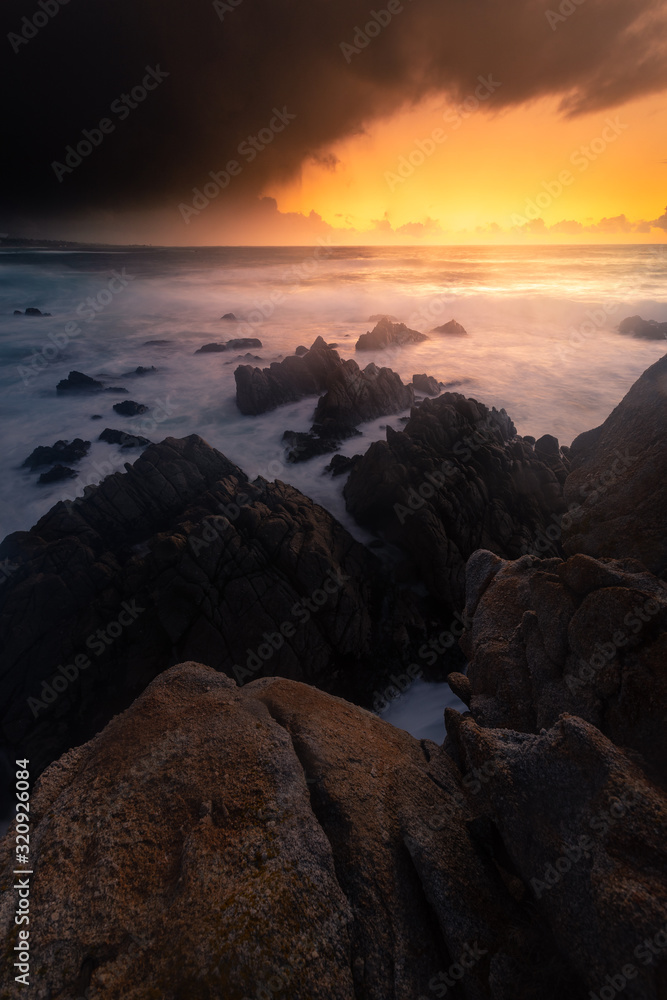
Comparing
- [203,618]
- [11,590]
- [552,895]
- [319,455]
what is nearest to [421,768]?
[552,895]

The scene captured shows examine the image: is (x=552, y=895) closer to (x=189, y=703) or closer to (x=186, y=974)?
(x=186, y=974)

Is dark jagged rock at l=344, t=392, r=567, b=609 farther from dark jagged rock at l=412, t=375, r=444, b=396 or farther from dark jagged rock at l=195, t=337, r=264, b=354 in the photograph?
dark jagged rock at l=195, t=337, r=264, b=354

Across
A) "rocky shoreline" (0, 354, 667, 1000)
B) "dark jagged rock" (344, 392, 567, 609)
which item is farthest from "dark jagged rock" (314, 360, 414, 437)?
"rocky shoreline" (0, 354, 667, 1000)

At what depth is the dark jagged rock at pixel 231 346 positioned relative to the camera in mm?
65562

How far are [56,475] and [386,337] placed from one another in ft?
155

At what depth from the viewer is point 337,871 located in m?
6.14

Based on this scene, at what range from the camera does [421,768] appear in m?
8.16

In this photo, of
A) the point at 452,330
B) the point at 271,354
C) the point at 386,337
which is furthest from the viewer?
the point at 452,330

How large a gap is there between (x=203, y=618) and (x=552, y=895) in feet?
48.2

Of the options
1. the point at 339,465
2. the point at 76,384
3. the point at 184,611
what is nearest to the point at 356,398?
the point at 339,465

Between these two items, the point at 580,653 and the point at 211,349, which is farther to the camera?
the point at 211,349

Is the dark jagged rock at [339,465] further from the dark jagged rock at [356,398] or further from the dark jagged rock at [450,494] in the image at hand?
the dark jagged rock at [356,398]

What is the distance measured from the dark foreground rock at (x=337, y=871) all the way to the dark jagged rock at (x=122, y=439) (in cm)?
3274

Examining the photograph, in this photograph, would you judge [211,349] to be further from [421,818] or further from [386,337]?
[421,818]
